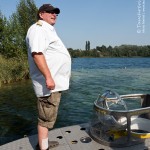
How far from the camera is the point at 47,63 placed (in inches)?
174

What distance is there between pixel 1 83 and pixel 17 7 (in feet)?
45.2

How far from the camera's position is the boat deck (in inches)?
201

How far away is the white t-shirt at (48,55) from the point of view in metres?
4.25

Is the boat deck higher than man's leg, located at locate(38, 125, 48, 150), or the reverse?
man's leg, located at locate(38, 125, 48, 150)

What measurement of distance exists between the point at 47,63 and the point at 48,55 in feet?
0.41

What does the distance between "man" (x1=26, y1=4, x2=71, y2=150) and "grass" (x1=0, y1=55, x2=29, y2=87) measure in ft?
64.8

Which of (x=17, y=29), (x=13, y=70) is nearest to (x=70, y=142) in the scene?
(x=13, y=70)

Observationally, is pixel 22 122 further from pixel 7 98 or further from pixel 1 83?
pixel 1 83

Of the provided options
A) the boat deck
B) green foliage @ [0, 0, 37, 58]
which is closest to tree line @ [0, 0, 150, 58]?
green foliage @ [0, 0, 37, 58]

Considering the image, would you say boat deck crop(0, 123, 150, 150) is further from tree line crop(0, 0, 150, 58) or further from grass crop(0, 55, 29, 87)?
tree line crop(0, 0, 150, 58)

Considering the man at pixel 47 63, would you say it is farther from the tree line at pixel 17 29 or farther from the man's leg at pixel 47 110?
the tree line at pixel 17 29

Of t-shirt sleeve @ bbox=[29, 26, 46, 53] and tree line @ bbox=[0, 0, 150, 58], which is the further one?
tree line @ bbox=[0, 0, 150, 58]

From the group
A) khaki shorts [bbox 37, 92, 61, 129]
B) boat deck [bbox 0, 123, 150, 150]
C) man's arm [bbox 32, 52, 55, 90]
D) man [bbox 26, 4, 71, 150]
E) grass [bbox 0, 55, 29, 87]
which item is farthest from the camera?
grass [bbox 0, 55, 29, 87]

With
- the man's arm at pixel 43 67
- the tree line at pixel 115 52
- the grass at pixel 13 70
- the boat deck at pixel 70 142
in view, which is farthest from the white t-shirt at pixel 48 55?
the tree line at pixel 115 52
